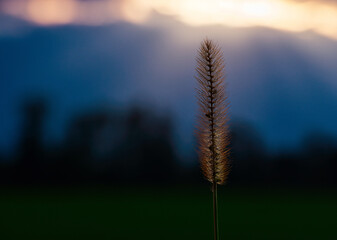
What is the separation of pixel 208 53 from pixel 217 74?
0.54 feet

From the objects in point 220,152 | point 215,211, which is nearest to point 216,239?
point 215,211

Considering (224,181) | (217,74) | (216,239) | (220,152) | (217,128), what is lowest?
(216,239)

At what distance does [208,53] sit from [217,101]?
357 mm

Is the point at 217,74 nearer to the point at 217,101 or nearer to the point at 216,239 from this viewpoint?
the point at 217,101

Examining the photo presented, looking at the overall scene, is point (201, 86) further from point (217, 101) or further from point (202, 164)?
point (202, 164)

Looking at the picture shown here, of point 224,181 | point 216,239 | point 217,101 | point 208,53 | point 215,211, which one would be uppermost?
point 208,53

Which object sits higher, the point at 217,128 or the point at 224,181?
the point at 217,128

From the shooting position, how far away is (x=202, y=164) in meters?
2.06

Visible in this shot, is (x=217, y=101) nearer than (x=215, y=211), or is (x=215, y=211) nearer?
(x=215, y=211)

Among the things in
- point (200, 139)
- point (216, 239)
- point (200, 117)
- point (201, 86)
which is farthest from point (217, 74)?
point (216, 239)

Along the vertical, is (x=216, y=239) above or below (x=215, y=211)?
below

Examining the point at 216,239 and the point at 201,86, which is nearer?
the point at 216,239

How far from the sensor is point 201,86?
6.83 feet

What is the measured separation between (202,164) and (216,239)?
0.48 metres
